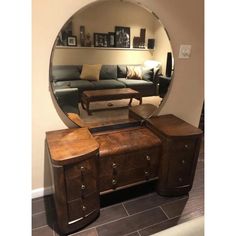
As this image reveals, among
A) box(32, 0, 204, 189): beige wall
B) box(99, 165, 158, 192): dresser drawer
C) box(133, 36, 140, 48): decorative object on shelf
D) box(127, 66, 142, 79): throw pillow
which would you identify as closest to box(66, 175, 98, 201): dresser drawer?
box(99, 165, 158, 192): dresser drawer

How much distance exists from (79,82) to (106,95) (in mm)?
260

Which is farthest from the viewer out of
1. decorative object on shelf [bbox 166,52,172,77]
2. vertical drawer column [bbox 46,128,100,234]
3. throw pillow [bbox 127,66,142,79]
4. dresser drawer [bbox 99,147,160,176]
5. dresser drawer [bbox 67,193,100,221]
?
decorative object on shelf [bbox 166,52,172,77]

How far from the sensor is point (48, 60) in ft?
4.99

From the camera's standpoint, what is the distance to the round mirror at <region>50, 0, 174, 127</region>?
155cm

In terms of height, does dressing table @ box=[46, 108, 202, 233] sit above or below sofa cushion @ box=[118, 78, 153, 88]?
below

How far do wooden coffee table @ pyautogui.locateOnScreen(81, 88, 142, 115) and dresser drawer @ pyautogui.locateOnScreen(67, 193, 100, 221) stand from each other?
69 centimetres

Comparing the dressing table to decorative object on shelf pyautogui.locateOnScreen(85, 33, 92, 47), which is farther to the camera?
decorative object on shelf pyautogui.locateOnScreen(85, 33, 92, 47)

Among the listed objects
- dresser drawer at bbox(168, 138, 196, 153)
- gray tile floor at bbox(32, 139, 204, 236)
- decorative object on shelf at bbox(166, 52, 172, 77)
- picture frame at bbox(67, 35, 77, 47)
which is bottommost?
gray tile floor at bbox(32, 139, 204, 236)

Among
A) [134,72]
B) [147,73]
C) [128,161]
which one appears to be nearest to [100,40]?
[134,72]

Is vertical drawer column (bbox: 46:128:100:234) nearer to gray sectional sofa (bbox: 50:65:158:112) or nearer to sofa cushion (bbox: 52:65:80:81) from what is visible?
gray sectional sofa (bbox: 50:65:158:112)

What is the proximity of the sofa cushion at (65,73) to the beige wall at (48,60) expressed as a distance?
0.06 m
